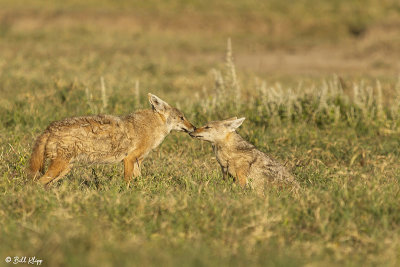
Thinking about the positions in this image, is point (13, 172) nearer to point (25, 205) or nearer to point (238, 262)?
point (25, 205)

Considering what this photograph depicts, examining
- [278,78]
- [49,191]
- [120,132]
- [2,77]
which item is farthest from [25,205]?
[278,78]

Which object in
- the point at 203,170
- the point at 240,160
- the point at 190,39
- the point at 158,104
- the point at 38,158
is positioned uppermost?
the point at 158,104

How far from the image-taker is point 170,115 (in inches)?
275

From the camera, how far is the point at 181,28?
1032 inches

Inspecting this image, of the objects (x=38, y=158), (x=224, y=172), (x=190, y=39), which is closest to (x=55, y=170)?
(x=38, y=158)

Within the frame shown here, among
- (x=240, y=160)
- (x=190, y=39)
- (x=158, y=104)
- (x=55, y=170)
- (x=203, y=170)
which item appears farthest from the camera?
(x=190, y=39)

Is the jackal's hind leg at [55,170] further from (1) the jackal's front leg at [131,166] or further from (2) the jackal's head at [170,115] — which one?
(2) the jackal's head at [170,115]

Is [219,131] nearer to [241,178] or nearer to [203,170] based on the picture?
[203,170]

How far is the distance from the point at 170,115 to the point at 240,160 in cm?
114

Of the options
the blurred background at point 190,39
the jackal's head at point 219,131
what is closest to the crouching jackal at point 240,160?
the jackal's head at point 219,131

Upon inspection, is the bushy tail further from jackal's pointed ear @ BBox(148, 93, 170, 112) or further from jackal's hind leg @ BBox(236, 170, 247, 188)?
jackal's hind leg @ BBox(236, 170, 247, 188)

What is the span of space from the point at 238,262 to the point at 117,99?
6462mm

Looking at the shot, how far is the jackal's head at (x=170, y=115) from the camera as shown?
22.7 feet

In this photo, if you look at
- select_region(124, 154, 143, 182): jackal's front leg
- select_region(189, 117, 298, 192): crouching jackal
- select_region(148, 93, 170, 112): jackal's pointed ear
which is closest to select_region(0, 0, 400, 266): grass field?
select_region(124, 154, 143, 182): jackal's front leg
